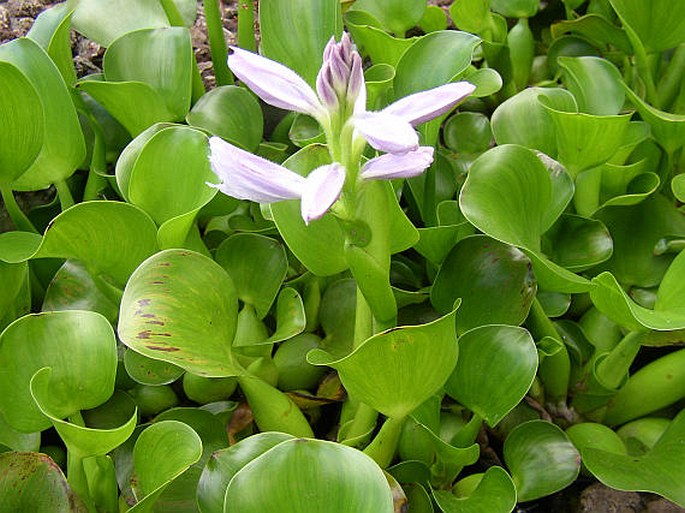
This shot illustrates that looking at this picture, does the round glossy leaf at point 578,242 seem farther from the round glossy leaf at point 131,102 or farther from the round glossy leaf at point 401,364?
→ the round glossy leaf at point 131,102

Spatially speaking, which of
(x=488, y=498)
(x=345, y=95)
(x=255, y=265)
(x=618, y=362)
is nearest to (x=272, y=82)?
(x=345, y=95)

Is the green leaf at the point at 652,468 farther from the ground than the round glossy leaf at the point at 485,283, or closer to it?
closer to it

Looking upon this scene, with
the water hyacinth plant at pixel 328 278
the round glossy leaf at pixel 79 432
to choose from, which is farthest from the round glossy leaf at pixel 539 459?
the round glossy leaf at pixel 79 432

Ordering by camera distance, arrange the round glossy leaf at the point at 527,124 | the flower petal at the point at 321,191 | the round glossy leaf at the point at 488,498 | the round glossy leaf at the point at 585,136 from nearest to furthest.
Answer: the flower petal at the point at 321,191 → the round glossy leaf at the point at 488,498 → the round glossy leaf at the point at 585,136 → the round glossy leaf at the point at 527,124

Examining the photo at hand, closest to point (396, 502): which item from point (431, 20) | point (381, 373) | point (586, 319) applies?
point (381, 373)

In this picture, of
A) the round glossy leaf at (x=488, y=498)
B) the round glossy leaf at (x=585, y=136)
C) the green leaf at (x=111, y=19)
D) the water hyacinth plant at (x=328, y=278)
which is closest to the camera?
the water hyacinth plant at (x=328, y=278)

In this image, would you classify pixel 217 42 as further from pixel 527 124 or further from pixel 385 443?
pixel 385 443

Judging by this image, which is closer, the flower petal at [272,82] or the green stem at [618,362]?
the flower petal at [272,82]
